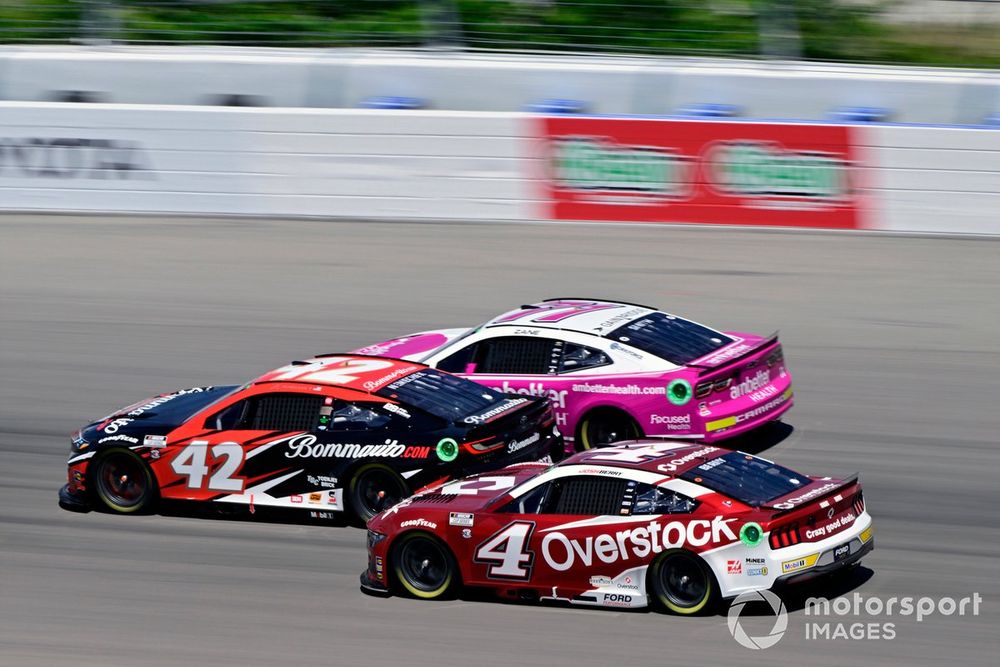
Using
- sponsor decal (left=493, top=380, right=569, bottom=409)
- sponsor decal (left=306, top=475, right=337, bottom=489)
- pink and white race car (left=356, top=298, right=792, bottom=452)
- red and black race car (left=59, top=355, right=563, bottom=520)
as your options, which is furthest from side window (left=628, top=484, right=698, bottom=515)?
sponsor decal (left=493, top=380, right=569, bottom=409)

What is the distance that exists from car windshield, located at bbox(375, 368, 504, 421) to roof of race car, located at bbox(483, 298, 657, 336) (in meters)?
1.31

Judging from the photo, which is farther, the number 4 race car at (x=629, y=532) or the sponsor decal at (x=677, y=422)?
the sponsor decal at (x=677, y=422)

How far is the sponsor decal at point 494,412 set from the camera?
35.5 ft

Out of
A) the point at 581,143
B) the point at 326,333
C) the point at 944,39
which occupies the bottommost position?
the point at 326,333

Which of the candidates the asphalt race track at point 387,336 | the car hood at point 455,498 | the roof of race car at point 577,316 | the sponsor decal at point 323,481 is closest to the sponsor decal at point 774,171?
the asphalt race track at point 387,336

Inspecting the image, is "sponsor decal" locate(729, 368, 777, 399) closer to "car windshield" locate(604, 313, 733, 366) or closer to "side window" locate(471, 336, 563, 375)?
"car windshield" locate(604, 313, 733, 366)

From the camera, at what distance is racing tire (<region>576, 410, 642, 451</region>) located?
479 inches

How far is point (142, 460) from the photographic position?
458 inches

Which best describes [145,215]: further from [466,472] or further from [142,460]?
[466,472]

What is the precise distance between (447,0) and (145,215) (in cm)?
537

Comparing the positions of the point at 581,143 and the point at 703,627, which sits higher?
the point at 581,143

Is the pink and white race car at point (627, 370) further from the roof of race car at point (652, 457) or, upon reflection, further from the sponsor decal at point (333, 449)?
the roof of race car at point (652, 457)

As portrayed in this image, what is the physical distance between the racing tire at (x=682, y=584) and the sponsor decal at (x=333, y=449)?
2.60 meters

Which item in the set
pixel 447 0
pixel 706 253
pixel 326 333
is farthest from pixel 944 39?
pixel 326 333
